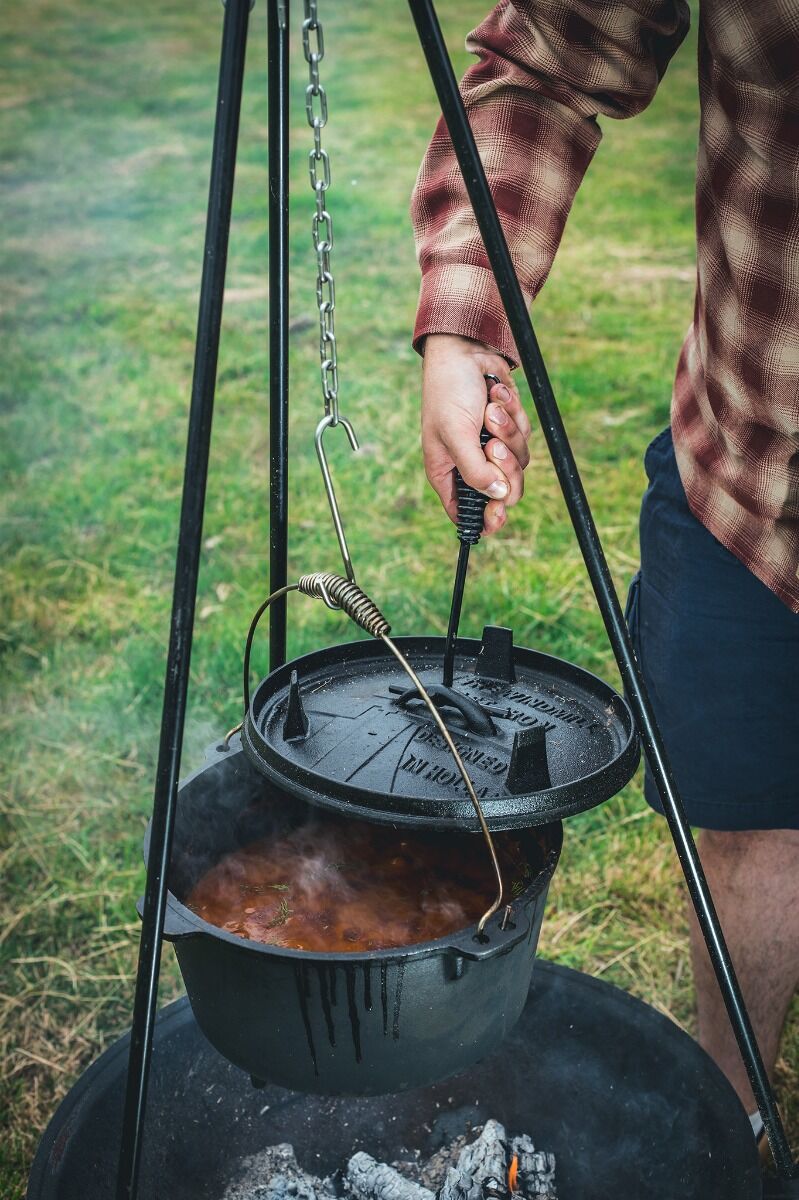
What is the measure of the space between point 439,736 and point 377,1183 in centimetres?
86

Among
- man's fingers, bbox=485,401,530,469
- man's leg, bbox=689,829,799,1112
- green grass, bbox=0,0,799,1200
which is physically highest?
man's fingers, bbox=485,401,530,469

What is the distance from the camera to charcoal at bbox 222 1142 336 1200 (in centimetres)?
177

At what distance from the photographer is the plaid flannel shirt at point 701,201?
146cm

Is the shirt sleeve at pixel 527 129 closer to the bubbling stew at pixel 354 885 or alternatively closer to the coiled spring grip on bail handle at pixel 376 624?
the coiled spring grip on bail handle at pixel 376 624

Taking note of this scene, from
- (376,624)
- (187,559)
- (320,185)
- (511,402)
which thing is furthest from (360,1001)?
(320,185)

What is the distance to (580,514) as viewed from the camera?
1.36 metres

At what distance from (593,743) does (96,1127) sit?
999 mm

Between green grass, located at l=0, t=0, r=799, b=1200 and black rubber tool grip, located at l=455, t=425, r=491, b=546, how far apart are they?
1545 millimetres

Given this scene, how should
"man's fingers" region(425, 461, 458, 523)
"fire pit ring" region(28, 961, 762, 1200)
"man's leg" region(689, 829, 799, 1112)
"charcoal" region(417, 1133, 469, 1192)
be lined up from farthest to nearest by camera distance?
"man's leg" region(689, 829, 799, 1112), "charcoal" region(417, 1133, 469, 1192), "fire pit ring" region(28, 961, 762, 1200), "man's fingers" region(425, 461, 458, 523)

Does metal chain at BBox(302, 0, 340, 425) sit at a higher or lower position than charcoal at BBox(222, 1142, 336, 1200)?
higher

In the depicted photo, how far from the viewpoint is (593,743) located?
57.7 inches

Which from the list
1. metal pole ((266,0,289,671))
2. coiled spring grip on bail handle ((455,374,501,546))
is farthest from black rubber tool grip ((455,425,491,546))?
metal pole ((266,0,289,671))

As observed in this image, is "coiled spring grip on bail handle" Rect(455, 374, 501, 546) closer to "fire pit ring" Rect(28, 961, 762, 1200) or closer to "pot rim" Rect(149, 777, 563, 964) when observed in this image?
"pot rim" Rect(149, 777, 563, 964)

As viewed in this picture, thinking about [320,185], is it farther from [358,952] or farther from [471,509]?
[358,952]
